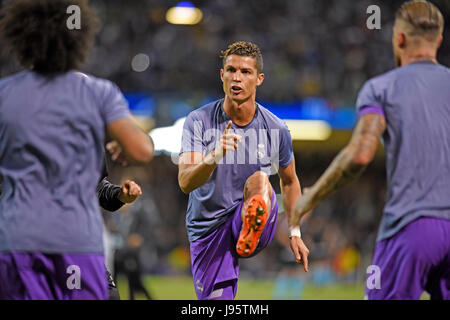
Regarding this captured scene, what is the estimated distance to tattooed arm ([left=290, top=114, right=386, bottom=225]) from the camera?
12.2 feet

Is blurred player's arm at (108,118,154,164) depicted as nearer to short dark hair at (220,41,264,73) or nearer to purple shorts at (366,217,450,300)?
purple shorts at (366,217,450,300)

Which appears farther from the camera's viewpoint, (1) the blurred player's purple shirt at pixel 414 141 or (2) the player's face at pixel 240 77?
(2) the player's face at pixel 240 77

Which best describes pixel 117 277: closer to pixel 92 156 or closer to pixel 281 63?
pixel 92 156

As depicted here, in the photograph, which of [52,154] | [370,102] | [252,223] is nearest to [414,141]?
[370,102]

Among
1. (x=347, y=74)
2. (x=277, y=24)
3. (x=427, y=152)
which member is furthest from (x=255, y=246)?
(x=277, y=24)

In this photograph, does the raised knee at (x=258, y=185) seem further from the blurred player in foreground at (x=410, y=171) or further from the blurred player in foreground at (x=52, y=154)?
the blurred player in foreground at (x=52, y=154)

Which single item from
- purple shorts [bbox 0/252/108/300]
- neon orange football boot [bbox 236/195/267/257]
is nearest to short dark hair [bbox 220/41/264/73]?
neon orange football boot [bbox 236/195/267/257]

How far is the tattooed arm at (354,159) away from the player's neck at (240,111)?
72.3 inches

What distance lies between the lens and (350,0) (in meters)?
23.1

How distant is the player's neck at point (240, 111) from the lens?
571 centimetres

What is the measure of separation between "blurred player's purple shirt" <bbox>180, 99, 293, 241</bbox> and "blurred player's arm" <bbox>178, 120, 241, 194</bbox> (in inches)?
6.8

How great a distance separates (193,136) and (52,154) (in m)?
2.11

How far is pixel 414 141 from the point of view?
12.2ft

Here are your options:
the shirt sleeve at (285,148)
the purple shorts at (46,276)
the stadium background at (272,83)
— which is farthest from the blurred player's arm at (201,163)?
the stadium background at (272,83)
